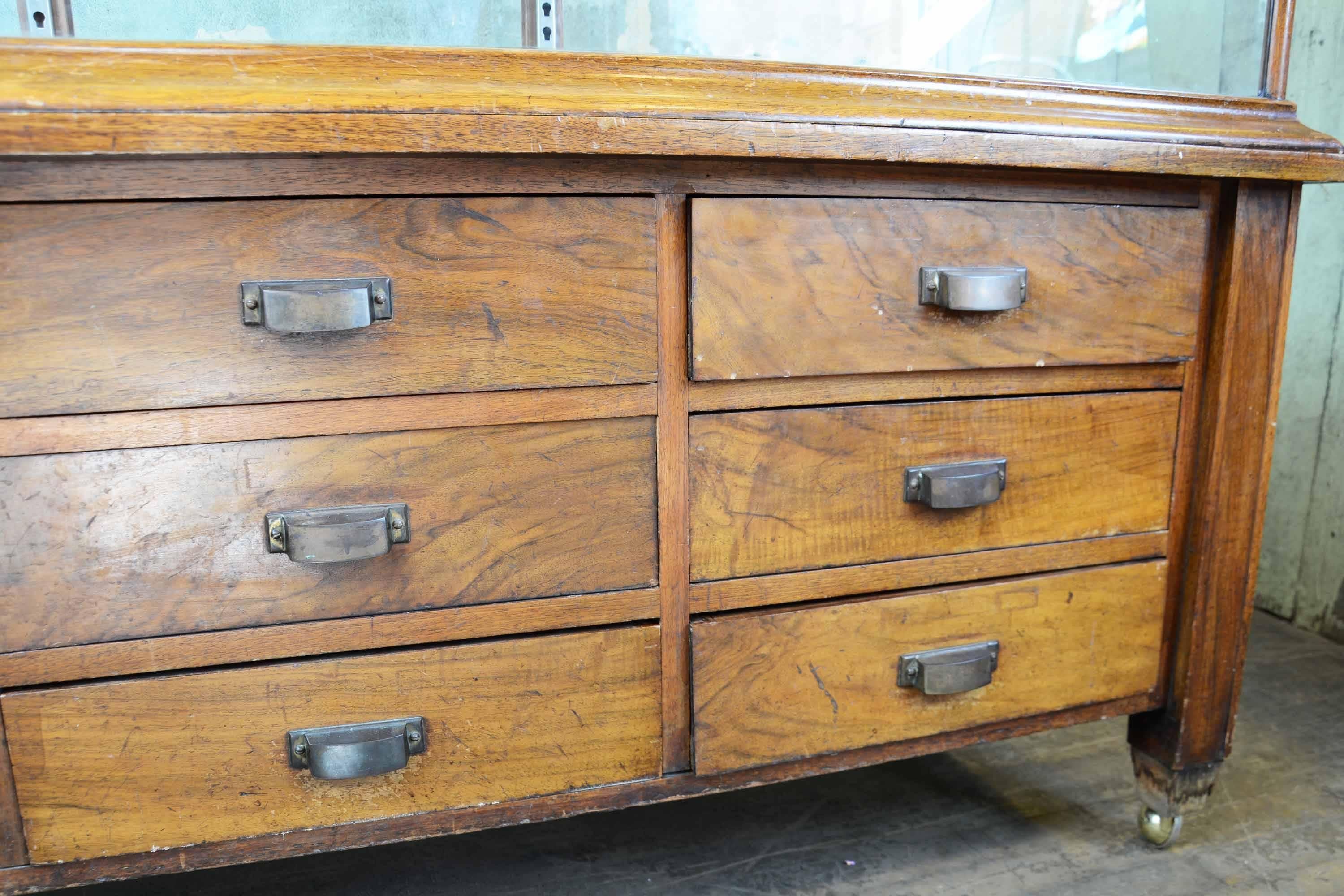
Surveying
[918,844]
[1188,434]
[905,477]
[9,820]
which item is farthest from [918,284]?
[9,820]

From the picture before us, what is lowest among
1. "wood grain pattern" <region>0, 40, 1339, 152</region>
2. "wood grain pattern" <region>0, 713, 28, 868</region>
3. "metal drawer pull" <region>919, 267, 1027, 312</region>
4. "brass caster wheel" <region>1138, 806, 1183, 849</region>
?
"brass caster wheel" <region>1138, 806, 1183, 849</region>

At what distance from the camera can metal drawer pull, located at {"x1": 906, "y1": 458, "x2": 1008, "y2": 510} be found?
970 millimetres

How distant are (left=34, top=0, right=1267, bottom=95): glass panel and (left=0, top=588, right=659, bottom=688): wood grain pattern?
2.10ft

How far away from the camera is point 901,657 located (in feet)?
3.30

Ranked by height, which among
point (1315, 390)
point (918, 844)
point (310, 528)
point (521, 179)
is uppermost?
point (521, 179)

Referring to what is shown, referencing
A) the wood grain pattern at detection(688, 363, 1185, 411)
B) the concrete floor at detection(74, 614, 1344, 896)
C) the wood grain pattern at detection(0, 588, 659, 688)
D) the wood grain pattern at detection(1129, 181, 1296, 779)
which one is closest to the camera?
the wood grain pattern at detection(0, 588, 659, 688)

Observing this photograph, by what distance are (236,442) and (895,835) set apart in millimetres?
980

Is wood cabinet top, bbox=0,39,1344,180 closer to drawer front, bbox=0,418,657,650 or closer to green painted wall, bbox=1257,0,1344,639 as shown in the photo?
drawer front, bbox=0,418,657,650

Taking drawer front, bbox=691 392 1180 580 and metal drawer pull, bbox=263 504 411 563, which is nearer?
metal drawer pull, bbox=263 504 411 563

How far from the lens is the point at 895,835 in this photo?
1258mm

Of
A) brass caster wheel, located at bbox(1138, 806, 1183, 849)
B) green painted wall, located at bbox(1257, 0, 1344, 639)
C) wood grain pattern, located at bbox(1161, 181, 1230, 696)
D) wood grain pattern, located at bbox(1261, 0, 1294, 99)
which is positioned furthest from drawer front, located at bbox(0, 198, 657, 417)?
green painted wall, located at bbox(1257, 0, 1344, 639)

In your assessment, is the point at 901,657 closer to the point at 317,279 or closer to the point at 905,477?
the point at 905,477

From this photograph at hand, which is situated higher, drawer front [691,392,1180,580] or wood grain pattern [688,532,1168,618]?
drawer front [691,392,1180,580]

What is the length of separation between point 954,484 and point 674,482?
1.00 ft
